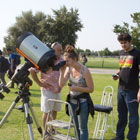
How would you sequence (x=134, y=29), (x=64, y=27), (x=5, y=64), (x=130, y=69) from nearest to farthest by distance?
1. (x=130, y=69)
2. (x=5, y=64)
3. (x=134, y=29)
4. (x=64, y=27)

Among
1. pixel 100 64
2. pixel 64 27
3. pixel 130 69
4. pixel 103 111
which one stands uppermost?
pixel 64 27

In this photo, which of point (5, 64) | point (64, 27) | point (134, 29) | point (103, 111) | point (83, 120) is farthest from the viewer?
point (64, 27)

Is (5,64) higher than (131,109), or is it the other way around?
(5,64)

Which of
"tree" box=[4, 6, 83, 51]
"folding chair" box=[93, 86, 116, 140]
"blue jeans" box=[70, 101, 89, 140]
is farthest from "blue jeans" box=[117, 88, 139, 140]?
"tree" box=[4, 6, 83, 51]

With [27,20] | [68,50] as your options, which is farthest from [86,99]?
[27,20]

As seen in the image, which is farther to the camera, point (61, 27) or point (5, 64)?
point (61, 27)

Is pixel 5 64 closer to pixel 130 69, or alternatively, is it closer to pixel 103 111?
pixel 103 111

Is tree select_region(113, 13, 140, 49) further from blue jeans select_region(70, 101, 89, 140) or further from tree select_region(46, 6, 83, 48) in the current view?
blue jeans select_region(70, 101, 89, 140)

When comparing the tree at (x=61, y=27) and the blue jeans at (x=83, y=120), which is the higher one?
the tree at (x=61, y=27)

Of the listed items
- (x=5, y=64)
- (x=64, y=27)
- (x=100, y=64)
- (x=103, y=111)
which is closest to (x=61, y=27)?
(x=64, y=27)

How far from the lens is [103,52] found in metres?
84.2

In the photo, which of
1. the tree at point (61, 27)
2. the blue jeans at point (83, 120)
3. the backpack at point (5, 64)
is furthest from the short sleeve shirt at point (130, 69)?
the tree at point (61, 27)

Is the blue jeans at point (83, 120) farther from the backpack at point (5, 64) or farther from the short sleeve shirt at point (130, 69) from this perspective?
the backpack at point (5, 64)

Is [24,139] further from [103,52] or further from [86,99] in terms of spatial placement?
[103,52]
